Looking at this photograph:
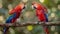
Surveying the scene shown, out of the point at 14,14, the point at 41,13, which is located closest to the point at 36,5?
the point at 41,13

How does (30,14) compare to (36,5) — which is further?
(30,14)

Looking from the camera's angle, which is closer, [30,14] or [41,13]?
[41,13]

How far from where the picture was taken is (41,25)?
1.91 m

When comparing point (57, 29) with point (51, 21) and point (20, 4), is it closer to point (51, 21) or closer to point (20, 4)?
point (51, 21)

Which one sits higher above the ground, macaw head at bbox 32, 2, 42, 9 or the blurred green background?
macaw head at bbox 32, 2, 42, 9

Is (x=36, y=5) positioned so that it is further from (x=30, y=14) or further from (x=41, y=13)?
(x=30, y=14)

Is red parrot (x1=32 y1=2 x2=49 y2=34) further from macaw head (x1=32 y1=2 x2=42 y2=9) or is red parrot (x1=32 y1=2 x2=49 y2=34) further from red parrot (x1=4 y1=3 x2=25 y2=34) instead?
red parrot (x1=4 y1=3 x2=25 y2=34)

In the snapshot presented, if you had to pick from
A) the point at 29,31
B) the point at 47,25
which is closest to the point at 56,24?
the point at 47,25

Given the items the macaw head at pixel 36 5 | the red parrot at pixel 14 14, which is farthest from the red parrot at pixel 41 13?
the red parrot at pixel 14 14

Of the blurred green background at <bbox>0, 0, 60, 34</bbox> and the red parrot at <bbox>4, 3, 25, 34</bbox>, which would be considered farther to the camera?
the blurred green background at <bbox>0, 0, 60, 34</bbox>

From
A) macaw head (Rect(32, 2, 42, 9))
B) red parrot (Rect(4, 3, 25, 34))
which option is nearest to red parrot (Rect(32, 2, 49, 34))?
macaw head (Rect(32, 2, 42, 9))

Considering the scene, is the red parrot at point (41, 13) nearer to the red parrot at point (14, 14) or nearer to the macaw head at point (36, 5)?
the macaw head at point (36, 5)

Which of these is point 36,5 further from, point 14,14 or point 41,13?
point 14,14

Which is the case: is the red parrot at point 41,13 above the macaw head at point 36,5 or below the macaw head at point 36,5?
below
